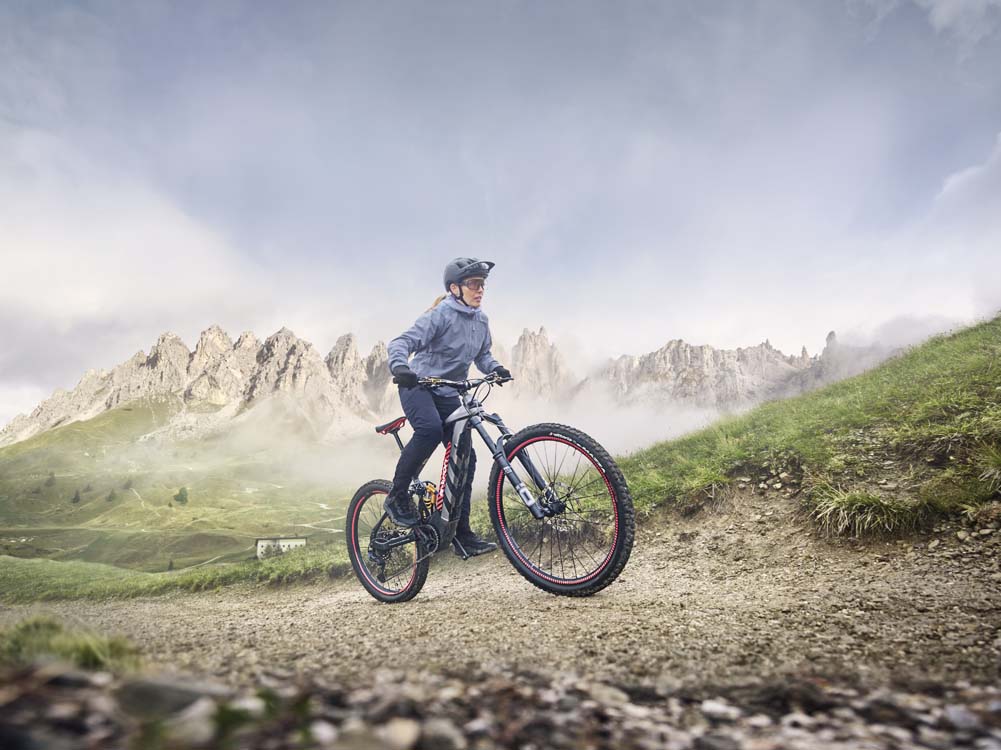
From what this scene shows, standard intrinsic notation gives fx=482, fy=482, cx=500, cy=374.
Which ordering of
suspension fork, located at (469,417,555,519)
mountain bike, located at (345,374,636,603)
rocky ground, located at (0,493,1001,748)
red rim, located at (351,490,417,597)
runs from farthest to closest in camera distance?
red rim, located at (351,490,417,597) → suspension fork, located at (469,417,555,519) → mountain bike, located at (345,374,636,603) → rocky ground, located at (0,493,1001,748)

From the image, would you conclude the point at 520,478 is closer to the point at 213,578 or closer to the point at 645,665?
the point at 645,665

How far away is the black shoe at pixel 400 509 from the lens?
6.05 metres

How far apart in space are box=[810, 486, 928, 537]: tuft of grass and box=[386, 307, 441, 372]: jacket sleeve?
16.7ft

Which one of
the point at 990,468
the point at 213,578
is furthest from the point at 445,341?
the point at 213,578

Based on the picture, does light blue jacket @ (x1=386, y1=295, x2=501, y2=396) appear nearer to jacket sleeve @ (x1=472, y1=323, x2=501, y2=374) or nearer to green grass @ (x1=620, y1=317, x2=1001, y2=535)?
jacket sleeve @ (x1=472, y1=323, x2=501, y2=374)

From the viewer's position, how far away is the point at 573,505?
4883mm

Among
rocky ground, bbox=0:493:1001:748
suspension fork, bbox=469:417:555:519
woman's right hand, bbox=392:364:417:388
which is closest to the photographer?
rocky ground, bbox=0:493:1001:748

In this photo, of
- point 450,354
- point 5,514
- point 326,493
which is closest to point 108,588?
point 450,354

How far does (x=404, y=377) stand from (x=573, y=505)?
225 centimetres

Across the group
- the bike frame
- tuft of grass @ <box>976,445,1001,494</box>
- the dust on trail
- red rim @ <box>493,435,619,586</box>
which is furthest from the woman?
tuft of grass @ <box>976,445,1001,494</box>

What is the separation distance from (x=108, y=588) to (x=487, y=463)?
70.0ft

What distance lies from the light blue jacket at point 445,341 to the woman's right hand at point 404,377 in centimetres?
55

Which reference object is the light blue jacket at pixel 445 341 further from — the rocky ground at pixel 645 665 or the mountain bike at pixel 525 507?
the rocky ground at pixel 645 665

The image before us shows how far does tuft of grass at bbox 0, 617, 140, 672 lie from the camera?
1791 mm
